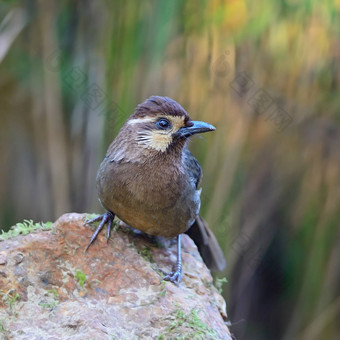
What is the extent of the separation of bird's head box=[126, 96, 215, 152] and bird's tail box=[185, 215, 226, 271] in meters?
0.81

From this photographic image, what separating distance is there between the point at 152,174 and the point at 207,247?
2.96 ft

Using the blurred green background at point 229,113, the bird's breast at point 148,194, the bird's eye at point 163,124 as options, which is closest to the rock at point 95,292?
the bird's breast at point 148,194

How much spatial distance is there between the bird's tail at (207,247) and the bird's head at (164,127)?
2.66 ft

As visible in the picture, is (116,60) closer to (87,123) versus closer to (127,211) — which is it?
(87,123)

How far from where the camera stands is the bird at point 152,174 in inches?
92.4

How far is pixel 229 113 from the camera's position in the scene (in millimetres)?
3941

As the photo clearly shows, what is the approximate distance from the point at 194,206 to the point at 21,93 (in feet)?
7.46

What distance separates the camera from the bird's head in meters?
2.37

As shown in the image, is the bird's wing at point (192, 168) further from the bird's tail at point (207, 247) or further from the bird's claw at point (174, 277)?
the bird's claw at point (174, 277)

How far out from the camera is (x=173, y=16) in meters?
3.89

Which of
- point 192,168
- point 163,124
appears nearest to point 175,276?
point 192,168

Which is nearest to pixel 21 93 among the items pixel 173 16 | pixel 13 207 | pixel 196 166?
pixel 13 207

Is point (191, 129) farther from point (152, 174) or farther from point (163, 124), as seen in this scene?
point (152, 174)

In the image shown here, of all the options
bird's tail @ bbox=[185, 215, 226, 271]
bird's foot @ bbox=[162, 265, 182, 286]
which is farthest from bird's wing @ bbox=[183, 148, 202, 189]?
bird's foot @ bbox=[162, 265, 182, 286]
